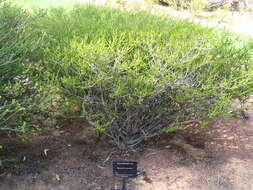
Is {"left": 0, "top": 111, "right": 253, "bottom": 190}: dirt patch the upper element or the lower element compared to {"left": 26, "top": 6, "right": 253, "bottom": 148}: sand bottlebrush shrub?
lower

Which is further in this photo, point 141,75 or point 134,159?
point 134,159

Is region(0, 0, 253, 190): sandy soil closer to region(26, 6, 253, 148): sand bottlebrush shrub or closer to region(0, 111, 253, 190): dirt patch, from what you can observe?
region(0, 111, 253, 190): dirt patch

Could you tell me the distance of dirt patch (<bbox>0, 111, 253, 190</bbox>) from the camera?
3242 millimetres

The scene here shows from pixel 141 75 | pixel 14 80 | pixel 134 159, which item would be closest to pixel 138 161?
pixel 134 159

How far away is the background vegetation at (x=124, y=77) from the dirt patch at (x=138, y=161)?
0.32m

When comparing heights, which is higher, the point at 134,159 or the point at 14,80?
the point at 14,80

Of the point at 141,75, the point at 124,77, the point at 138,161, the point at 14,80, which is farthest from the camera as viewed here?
the point at 138,161

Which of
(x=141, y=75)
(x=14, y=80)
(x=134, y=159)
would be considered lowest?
(x=134, y=159)

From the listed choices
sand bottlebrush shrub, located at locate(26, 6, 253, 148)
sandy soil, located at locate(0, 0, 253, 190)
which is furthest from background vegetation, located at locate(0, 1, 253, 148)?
sandy soil, located at locate(0, 0, 253, 190)

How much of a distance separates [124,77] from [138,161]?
48.5 inches

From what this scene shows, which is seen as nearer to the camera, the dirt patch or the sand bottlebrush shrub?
the sand bottlebrush shrub

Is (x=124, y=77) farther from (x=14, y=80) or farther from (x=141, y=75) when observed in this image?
(x=14, y=80)

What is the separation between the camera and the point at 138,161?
143 inches

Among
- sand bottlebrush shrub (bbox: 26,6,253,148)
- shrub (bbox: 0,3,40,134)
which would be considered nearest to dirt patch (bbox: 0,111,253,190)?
sand bottlebrush shrub (bbox: 26,6,253,148)
